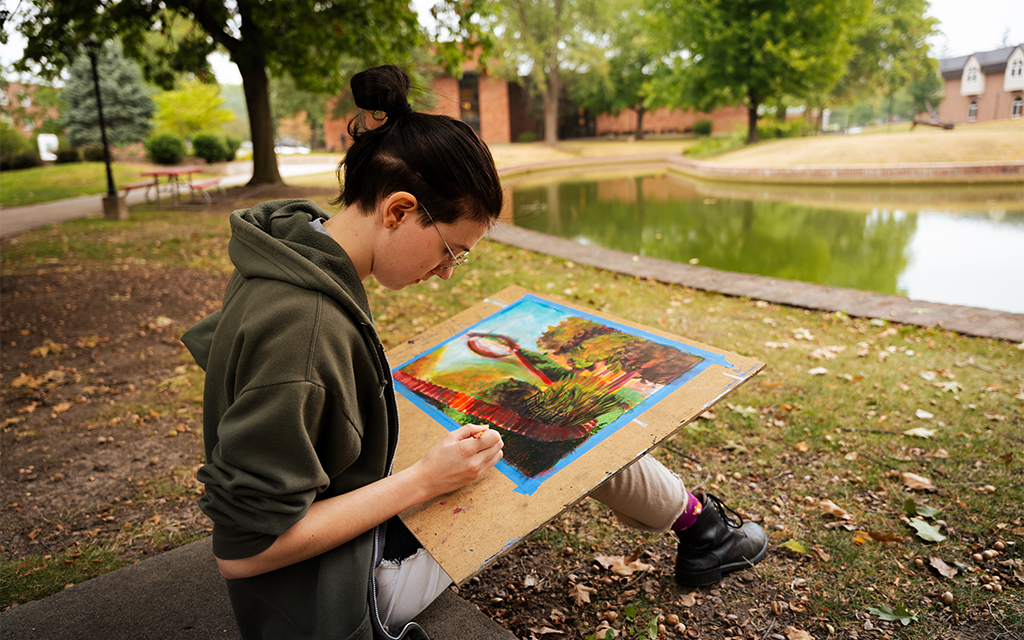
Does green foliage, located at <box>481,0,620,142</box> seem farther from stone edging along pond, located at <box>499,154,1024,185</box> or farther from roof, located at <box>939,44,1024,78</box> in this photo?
roof, located at <box>939,44,1024,78</box>

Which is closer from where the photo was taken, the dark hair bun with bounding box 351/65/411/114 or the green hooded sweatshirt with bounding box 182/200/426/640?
the green hooded sweatshirt with bounding box 182/200/426/640

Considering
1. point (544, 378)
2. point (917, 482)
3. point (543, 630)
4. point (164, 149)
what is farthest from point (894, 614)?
point (164, 149)

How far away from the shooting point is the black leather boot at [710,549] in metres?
1.99

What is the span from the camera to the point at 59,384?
3.83m

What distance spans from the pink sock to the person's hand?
872 millimetres

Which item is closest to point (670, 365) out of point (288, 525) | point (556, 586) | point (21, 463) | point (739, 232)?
point (556, 586)

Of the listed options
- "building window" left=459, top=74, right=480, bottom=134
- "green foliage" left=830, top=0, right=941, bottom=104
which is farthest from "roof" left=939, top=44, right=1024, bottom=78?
"building window" left=459, top=74, right=480, bottom=134

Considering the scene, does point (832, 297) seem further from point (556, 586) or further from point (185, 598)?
point (185, 598)

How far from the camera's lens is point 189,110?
101ft

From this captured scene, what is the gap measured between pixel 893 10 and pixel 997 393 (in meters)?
36.7

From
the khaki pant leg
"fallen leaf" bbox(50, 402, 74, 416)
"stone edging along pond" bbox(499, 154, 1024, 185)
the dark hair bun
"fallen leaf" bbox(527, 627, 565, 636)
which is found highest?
the dark hair bun

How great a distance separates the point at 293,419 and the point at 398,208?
0.49 m

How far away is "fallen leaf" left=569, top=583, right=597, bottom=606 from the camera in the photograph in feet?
6.74

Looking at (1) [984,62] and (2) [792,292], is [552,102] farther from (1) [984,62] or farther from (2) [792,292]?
(2) [792,292]
